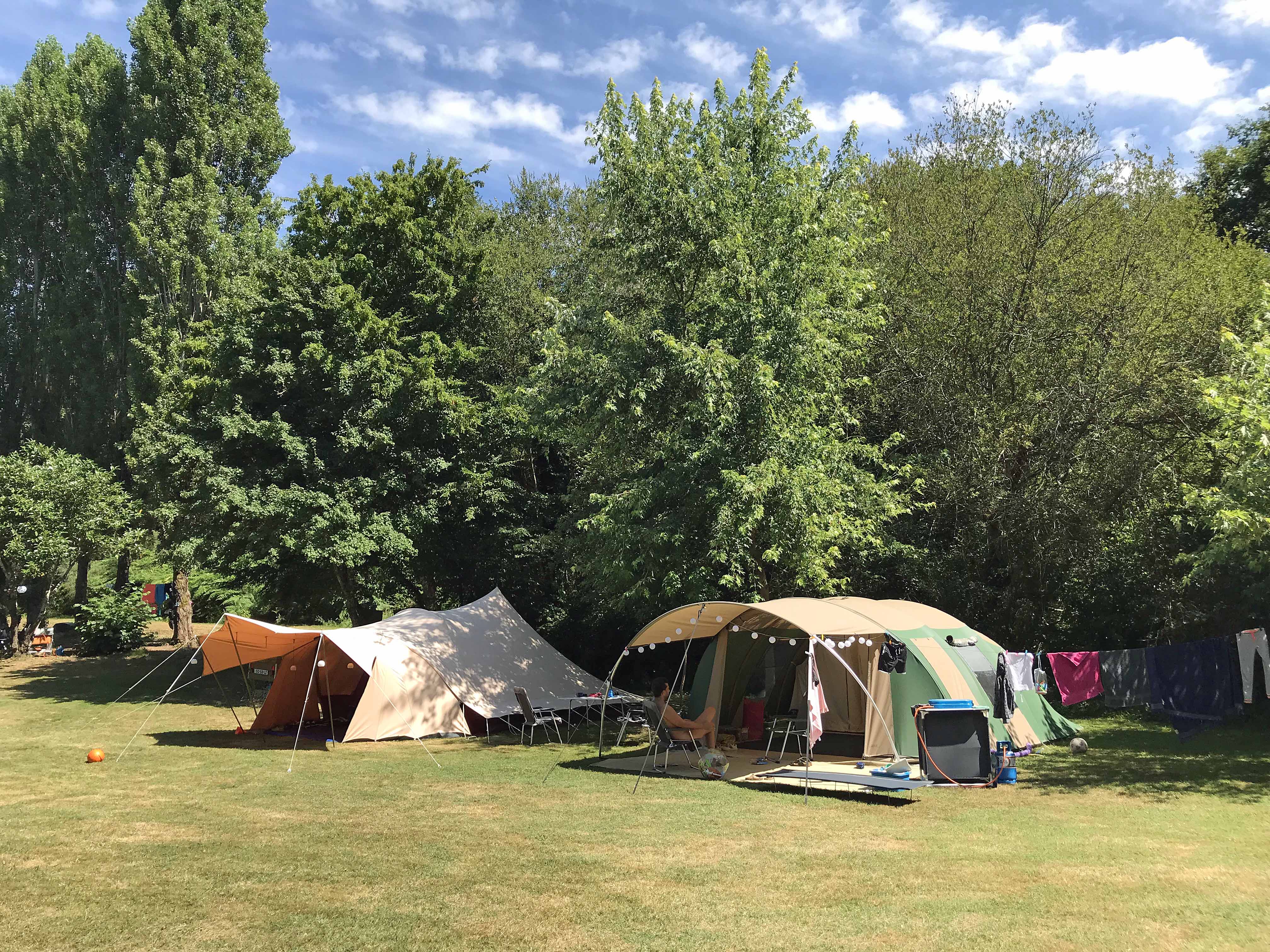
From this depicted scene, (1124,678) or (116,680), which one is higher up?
(1124,678)

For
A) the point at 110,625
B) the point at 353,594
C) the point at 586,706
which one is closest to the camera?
the point at 586,706

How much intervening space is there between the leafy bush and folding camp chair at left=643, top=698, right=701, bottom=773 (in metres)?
19.0

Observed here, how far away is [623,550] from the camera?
14617 mm

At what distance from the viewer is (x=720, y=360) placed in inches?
553

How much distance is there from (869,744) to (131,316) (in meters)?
22.5

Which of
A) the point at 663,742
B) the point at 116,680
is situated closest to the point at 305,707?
the point at 663,742

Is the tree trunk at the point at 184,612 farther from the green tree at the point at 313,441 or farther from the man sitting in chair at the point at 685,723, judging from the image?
the man sitting in chair at the point at 685,723

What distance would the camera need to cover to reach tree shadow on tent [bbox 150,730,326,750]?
13.6 metres

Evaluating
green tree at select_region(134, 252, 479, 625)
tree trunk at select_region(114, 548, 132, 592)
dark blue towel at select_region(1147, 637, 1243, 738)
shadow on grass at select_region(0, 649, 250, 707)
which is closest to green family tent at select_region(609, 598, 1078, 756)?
dark blue towel at select_region(1147, 637, 1243, 738)

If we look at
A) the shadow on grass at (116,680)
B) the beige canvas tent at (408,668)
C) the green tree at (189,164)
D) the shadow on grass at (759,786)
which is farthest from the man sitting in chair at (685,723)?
the green tree at (189,164)

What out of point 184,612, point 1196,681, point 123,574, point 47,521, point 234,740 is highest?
point 47,521

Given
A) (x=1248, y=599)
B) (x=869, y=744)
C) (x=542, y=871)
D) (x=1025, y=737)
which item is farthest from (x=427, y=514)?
(x=1248, y=599)

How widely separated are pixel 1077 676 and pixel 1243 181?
61.3 feet

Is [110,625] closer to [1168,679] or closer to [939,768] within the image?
[939,768]
